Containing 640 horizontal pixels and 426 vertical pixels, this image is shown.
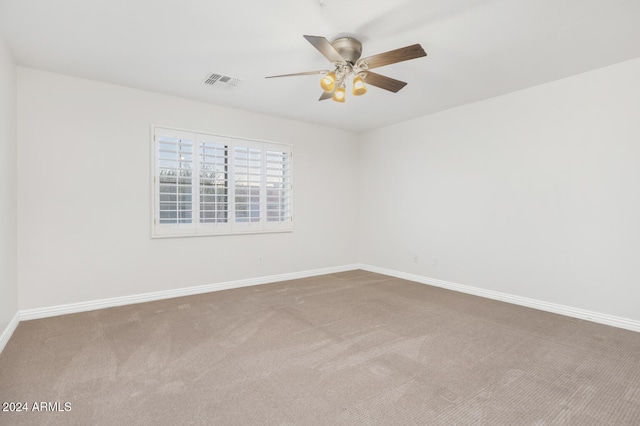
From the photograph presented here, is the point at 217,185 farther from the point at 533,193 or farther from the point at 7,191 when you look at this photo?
the point at 533,193

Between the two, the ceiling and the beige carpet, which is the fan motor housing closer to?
the ceiling

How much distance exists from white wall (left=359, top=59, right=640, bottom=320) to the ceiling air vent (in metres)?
2.88

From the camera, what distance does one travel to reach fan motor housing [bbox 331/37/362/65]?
8.60 ft

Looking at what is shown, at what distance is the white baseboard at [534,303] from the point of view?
123 inches

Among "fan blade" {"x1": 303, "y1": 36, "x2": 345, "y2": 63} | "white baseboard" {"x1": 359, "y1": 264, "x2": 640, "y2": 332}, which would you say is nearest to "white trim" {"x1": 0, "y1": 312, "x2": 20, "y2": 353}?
"fan blade" {"x1": 303, "y1": 36, "x2": 345, "y2": 63}

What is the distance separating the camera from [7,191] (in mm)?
2871

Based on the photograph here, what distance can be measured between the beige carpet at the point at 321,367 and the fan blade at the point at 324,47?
231 centimetres

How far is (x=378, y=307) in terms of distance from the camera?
3.70 meters

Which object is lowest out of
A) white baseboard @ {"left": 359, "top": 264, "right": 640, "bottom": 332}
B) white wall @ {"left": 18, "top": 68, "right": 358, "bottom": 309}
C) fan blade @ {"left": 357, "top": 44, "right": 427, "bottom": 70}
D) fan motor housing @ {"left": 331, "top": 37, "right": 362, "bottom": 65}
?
white baseboard @ {"left": 359, "top": 264, "right": 640, "bottom": 332}

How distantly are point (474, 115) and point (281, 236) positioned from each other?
332 cm

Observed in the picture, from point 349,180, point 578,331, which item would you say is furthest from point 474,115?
point 578,331

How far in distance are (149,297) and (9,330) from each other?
1.30 metres

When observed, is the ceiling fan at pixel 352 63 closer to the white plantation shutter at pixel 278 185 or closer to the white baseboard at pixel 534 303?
the white plantation shutter at pixel 278 185

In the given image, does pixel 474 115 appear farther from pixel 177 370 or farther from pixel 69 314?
pixel 69 314
